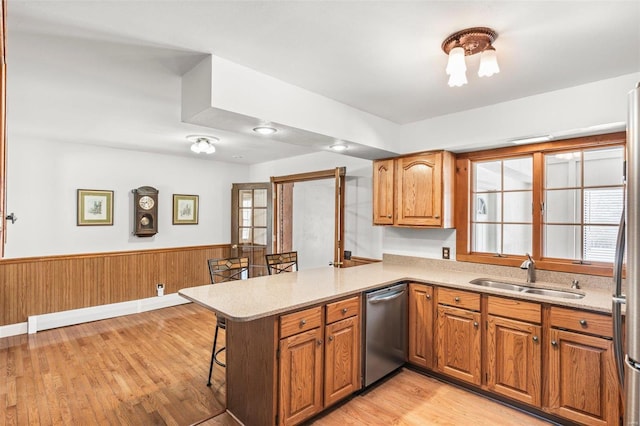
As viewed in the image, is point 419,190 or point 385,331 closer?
point 385,331

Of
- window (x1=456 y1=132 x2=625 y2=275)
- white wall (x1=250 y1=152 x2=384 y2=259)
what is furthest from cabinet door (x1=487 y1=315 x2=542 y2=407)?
white wall (x1=250 y1=152 x2=384 y2=259)

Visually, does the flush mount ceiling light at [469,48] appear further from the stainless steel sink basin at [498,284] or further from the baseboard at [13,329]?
→ the baseboard at [13,329]

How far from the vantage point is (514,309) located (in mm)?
2373

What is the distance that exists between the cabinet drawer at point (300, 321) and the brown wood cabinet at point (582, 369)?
1586 mm

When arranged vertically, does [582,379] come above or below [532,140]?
below

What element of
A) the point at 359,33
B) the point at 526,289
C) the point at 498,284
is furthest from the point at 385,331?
the point at 359,33

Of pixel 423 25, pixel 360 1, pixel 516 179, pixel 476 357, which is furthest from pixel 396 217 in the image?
pixel 360 1

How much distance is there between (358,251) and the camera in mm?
4117

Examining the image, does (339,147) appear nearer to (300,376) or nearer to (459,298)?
(459,298)

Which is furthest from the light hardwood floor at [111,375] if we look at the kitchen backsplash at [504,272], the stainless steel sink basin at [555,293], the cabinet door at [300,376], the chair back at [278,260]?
the stainless steel sink basin at [555,293]

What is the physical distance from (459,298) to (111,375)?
3111mm

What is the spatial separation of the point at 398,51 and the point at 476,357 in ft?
7.58

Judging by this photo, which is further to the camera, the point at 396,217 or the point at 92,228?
the point at 92,228

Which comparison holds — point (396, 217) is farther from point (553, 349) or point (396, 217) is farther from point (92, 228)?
point (92, 228)
